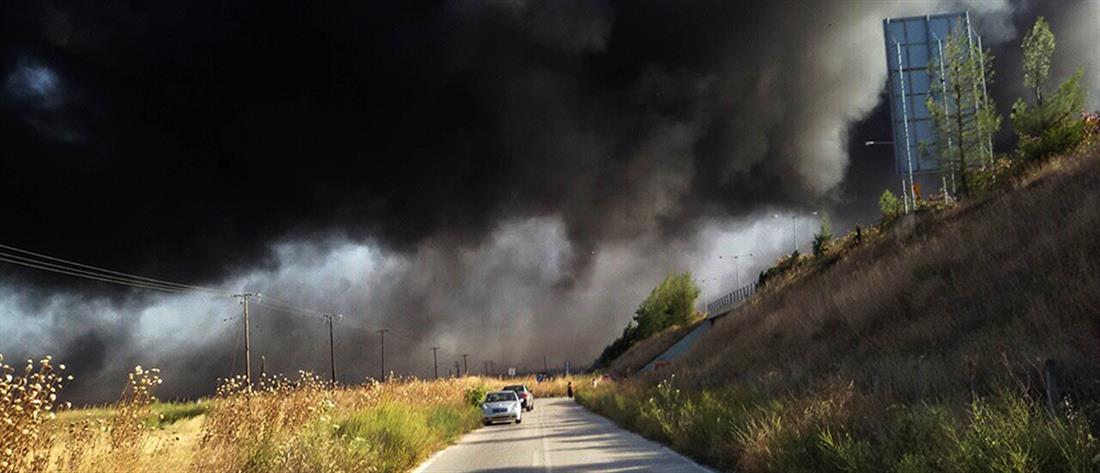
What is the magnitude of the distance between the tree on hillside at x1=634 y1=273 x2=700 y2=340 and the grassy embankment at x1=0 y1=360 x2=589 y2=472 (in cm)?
11074

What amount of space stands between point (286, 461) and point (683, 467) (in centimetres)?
664

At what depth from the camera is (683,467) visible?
A: 14250mm

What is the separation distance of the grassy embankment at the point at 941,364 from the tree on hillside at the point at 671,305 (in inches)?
3702

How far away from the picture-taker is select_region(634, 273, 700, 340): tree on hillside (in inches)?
5123

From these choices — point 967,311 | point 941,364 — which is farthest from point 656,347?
point 941,364

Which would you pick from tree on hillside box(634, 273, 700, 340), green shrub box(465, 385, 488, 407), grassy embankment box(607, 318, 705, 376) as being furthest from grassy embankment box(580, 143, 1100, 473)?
tree on hillside box(634, 273, 700, 340)

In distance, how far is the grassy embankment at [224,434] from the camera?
6840mm

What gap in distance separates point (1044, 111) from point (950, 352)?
25.7 m

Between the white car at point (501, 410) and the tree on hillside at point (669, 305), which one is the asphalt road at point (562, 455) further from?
the tree on hillside at point (669, 305)

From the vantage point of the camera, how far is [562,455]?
59.3 feet

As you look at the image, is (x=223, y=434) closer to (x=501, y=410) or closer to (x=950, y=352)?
(x=950, y=352)

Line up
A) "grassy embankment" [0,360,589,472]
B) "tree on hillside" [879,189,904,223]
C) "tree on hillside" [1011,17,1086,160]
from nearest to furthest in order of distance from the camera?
"grassy embankment" [0,360,589,472]
"tree on hillside" [1011,17,1086,160]
"tree on hillside" [879,189,904,223]

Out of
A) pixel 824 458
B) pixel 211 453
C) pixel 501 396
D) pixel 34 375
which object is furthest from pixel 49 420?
pixel 501 396

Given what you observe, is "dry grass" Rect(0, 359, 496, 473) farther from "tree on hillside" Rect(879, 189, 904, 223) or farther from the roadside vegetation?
"tree on hillside" Rect(879, 189, 904, 223)
